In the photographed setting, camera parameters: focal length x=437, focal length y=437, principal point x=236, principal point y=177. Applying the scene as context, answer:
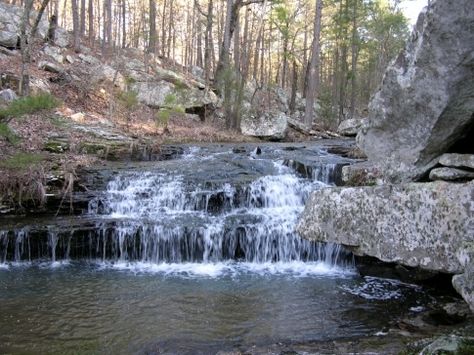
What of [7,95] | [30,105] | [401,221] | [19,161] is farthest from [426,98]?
[7,95]

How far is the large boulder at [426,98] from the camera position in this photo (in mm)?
3734

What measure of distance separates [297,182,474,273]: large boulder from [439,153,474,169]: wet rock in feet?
1.15

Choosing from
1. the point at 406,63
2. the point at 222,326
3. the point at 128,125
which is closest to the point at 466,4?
the point at 406,63

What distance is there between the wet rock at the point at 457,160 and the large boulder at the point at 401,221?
35cm

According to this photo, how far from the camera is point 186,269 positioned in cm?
794

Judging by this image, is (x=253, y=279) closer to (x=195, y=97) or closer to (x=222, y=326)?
(x=222, y=326)

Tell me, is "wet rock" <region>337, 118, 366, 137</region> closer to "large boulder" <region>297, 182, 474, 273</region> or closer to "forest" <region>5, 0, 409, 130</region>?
"forest" <region>5, 0, 409, 130</region>

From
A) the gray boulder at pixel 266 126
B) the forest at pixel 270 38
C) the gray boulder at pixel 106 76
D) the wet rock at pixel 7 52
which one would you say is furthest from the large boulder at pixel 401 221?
the wet rock at pixel 7 52

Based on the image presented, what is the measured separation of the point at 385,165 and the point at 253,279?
3414 mm

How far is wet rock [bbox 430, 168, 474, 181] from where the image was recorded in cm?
384

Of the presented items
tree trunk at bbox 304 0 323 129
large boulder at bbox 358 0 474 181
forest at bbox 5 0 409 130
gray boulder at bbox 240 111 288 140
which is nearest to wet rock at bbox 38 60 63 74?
forest at bbox 5 0 409 130

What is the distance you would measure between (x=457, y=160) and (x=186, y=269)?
17.2 ft

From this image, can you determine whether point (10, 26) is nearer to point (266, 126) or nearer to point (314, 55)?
point (266, 126)

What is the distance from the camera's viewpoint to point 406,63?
4.26 meters
